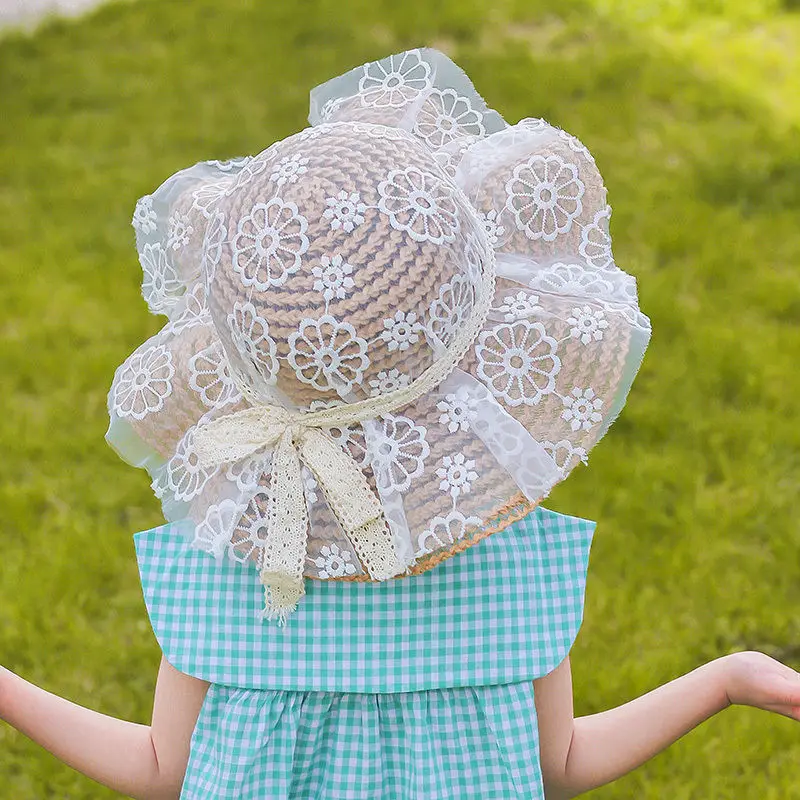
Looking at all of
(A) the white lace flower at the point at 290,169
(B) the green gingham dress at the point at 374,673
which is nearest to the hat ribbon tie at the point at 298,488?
(B) the green gingham dress at the point at 374,673

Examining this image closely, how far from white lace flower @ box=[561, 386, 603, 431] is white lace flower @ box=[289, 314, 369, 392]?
8.3 inches

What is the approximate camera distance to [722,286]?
2904mm

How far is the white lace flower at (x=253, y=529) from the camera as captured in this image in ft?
3.68

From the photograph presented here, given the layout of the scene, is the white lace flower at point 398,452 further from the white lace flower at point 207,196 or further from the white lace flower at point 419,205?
the white lace flower at point 207,196

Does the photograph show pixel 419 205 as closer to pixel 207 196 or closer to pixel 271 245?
pixel 271 245

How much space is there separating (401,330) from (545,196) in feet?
0.87

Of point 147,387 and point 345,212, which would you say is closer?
point 345,212

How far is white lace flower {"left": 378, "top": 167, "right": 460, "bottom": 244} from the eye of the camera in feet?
3.39

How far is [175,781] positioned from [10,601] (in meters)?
1.06

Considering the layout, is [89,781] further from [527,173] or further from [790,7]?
[790,7]

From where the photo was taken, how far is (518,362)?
1.13 m

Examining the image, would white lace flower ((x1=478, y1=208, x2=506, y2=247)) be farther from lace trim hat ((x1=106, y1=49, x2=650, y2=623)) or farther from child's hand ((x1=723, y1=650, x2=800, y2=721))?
child's hand ((x1=723, y1=650, x2=800, y2=721))

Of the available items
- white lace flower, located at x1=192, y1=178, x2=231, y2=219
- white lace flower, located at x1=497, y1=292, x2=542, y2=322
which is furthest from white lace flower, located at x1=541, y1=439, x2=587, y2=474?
white lace flower, located at x1=192, y1=178, x2=231, y2=219

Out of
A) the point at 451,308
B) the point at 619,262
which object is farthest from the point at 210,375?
the point at 619,262
